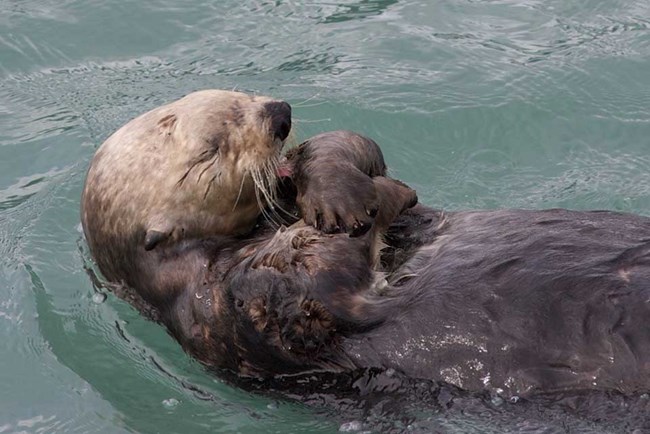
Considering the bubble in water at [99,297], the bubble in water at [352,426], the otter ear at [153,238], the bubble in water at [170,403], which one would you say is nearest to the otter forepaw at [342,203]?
the otter ear at [153,238]

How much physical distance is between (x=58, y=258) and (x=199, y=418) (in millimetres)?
1704

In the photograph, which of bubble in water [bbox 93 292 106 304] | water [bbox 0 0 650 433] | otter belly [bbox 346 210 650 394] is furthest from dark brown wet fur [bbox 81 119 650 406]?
bubble in water [bbox 93 292 106 304]

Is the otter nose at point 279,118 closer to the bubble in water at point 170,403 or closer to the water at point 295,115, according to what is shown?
the water at point 295,115

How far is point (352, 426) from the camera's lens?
4691mm

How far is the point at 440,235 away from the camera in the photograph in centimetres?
511

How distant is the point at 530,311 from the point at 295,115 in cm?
355

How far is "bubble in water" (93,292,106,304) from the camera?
19.1ft

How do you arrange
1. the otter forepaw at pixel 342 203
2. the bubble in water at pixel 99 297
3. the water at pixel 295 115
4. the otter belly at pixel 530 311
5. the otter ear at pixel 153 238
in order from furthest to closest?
1. the bubble in water at pixel 99 297
2. the water at pixel 295 115
3. the otter ear at pixel 153 238
4. the otter forepaw at pixel 342 203
5. the otter belly at pixel 530 311

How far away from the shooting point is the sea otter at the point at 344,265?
4.32 m

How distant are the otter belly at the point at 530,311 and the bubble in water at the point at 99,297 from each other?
173 cm

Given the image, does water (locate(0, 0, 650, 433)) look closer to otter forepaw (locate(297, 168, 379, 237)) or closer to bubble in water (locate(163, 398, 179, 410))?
bubble in water (locate(163, 398, 179, 410))

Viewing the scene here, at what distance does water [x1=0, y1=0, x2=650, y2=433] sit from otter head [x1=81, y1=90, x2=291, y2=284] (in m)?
0.68

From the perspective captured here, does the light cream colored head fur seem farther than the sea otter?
Yes

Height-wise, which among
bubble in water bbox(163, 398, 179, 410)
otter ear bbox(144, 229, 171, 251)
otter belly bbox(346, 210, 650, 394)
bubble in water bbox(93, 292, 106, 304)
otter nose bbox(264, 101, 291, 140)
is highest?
otter nose bbox(264, 101, 291, 140)
